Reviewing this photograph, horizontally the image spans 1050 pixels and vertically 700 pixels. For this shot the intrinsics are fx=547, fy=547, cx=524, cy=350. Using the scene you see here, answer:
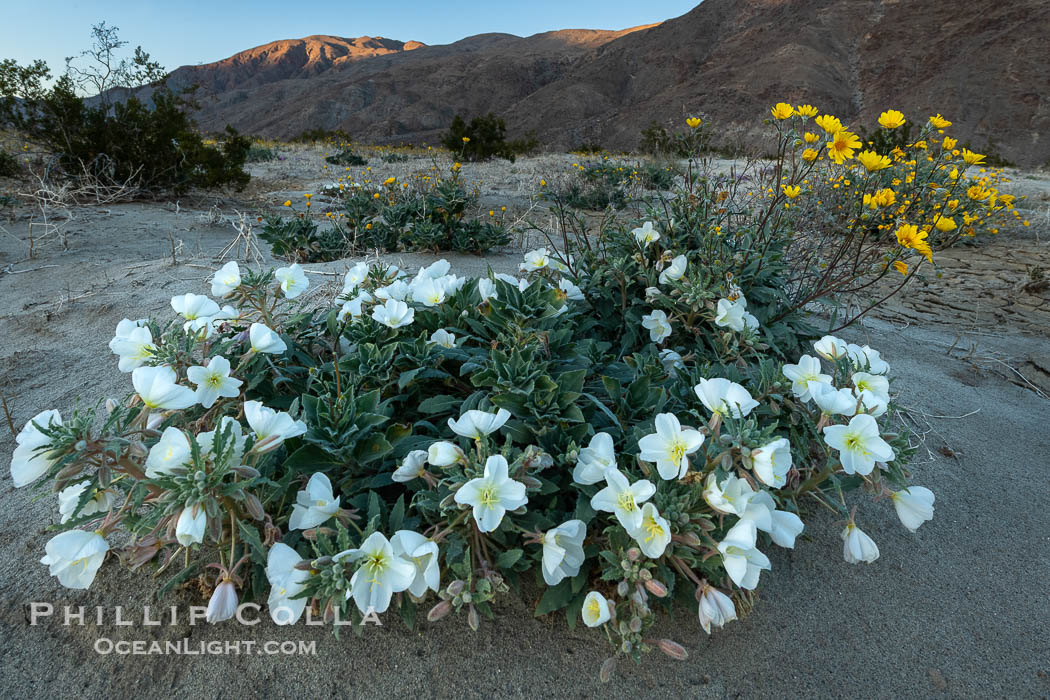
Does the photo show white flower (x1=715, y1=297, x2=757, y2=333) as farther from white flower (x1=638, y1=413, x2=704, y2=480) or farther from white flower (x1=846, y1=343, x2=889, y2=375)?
white flower (x1=638, y1=413, x2=704, y2=480)

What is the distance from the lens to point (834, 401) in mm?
1234

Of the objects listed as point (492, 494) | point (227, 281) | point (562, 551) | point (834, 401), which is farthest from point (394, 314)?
point (834, 401)

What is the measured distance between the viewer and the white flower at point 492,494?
1.02m

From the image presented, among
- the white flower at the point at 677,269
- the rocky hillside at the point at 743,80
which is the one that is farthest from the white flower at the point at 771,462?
the rocky hillside at the point at 743,80

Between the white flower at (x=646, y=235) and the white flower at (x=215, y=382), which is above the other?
the white flower at (x=646, y=235)

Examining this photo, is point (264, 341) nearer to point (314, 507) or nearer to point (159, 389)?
point (159, 389)

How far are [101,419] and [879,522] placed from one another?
257cm

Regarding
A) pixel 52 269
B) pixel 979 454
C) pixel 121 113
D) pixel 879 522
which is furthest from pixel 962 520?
pixel 121 113

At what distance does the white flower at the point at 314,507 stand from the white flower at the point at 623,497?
53 centimetres

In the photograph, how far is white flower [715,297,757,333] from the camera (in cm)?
175

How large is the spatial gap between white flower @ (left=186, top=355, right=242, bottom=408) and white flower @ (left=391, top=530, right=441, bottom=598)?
1.88 ft

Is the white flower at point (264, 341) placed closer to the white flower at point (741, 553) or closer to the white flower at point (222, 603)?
the white flower at point (222, 603)

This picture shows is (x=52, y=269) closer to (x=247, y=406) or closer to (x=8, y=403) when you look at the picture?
(x=8, y=403)

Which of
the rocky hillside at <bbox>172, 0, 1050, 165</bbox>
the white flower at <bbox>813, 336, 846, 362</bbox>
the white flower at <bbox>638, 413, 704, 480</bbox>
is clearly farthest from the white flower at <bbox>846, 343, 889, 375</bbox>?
the rocky hillside at <bbox>172, 0, 1050, 165</bbox>
